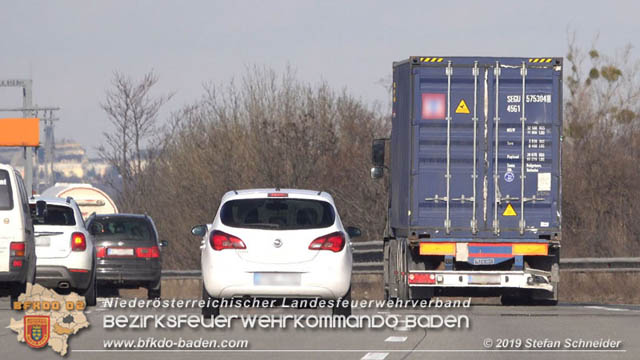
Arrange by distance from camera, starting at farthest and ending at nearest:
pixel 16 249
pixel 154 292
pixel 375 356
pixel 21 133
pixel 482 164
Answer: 1. pixel 21 133
2. pixel 154 292
3. pixel 482 164
4. pixel 16 249
5. pixel 375 356

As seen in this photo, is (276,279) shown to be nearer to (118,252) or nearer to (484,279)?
(484,279)

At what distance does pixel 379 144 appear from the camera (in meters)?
23.0

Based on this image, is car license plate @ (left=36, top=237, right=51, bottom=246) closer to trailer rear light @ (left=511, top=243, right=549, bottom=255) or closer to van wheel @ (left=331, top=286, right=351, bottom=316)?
van wheel @ (left=331, top=286, right=351, bottom=316)

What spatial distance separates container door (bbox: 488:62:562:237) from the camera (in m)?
20.2

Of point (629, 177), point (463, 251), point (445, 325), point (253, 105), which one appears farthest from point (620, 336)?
point (253, 105)

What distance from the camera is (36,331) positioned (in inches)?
562

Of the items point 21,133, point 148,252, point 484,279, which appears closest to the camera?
point 484,279

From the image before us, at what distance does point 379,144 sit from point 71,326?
28.8ft

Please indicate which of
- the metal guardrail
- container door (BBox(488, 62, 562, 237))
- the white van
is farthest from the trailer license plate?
the metal guardrail

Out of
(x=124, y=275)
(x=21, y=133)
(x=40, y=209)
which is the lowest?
(x=124, y=275)

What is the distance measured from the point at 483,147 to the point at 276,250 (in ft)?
17.6

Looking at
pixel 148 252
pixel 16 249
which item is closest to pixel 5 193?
pixel 16 249

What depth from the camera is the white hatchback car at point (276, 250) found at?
16.0 m

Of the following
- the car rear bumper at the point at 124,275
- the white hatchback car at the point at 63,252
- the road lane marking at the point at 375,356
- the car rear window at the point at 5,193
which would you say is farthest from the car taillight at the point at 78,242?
the road lane marking at the point at 375,356
